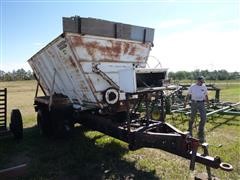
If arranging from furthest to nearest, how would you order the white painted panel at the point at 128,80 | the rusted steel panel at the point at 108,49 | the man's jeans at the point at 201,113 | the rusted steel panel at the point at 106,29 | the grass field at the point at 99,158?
1. the man's jeans at the point at 201,113
2. the rusted steel panel at the point at 108,49
3. the rusted steel panel at the point at 106,29
4. the white painted panel at the point at 128,80
5. the grass field at the point at 99,158

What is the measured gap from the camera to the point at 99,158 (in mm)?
5754

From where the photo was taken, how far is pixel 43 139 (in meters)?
7.59

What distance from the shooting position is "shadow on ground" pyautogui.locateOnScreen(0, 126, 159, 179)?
4957mm

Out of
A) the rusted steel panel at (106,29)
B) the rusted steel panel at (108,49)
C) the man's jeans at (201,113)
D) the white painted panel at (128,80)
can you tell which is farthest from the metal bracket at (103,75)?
the man's jeans at (201,113)

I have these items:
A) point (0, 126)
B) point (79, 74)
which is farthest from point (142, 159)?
point (0, 126)

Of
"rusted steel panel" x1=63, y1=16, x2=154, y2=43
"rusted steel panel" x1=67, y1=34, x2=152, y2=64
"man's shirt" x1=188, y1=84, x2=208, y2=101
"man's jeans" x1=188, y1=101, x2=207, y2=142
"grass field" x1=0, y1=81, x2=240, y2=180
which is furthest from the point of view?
"man's shirt" x1=188, y1=84, x2=208, y2=101

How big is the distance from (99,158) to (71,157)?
630mm

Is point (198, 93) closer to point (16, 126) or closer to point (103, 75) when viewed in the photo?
point (103, 75)

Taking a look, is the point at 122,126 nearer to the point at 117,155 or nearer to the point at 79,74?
the point at 117,155

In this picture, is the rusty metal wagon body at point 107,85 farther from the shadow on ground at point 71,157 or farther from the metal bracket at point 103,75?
the shadow on ground at point 71,157

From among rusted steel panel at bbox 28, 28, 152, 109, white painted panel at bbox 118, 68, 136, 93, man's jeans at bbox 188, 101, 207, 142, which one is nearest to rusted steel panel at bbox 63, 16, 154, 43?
rusted steel panel at bbox 28, 28, 152, 109

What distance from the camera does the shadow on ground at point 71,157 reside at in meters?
4.96

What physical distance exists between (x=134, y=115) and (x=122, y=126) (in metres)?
1.09

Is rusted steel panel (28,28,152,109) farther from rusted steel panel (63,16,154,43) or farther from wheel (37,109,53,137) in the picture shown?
Answer: wheel (37,109,53,137)
